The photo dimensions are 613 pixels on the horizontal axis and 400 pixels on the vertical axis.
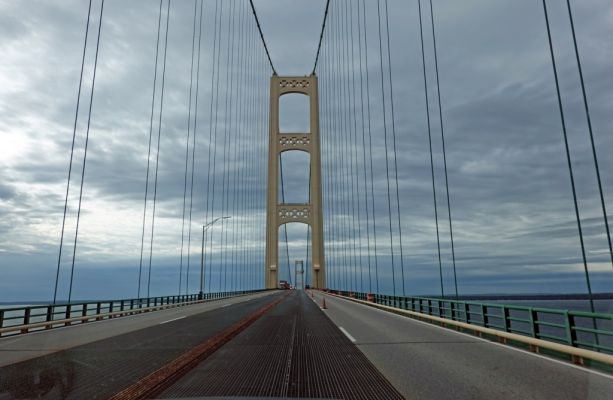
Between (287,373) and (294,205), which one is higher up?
(294,205)

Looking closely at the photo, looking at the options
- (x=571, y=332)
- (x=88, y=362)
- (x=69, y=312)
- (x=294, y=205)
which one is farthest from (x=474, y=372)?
(x=294, y=205)

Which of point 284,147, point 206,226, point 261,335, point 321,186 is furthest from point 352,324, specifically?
point 284,147

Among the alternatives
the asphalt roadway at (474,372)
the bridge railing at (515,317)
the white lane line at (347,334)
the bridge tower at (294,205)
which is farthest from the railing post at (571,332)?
the bridge tower at (294,205)

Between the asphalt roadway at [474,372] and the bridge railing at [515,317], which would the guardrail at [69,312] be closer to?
the asphalt roadway at [474,372]

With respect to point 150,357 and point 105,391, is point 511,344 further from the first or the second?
point 105,391

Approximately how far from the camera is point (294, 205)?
271 ft

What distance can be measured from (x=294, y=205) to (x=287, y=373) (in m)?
75.0

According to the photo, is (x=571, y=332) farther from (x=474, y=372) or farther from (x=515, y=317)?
(x=515, y=317)

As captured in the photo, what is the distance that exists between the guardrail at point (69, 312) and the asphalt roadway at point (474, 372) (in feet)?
37.4

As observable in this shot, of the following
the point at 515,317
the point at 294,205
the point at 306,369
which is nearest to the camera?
the point at 306,369

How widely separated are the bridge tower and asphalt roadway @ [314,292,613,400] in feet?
216

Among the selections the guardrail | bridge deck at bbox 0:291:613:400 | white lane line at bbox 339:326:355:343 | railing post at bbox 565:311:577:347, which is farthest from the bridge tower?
railing post at bbox 565:311:577:347

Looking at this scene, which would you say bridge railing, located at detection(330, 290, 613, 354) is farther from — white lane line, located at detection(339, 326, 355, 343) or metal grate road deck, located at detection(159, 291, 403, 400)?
metal grate road deck, located at detection(159, 291, 403, 400)

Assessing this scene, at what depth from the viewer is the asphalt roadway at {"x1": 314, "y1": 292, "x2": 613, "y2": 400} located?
614cm
